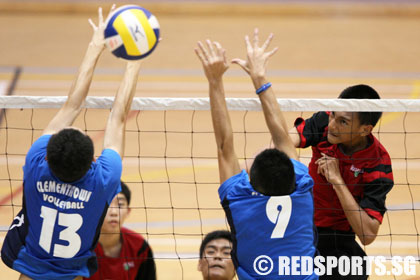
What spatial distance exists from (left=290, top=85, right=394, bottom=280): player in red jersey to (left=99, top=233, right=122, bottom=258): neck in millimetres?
1555

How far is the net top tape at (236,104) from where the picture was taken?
169 inches

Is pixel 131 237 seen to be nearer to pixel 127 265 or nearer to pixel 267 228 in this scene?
pixel 127 265

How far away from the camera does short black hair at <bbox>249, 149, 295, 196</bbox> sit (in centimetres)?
347

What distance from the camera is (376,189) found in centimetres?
421

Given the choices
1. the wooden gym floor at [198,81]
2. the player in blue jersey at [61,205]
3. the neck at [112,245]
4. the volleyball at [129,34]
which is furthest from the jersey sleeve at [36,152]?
the wooden gym floor at [198,81]

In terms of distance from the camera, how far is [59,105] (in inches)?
169

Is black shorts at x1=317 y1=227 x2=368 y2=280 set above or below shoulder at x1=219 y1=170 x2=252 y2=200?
below

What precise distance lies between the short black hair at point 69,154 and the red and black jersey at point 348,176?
1.65 m

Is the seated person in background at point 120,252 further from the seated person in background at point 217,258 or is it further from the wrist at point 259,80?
the wrist at point 259,80

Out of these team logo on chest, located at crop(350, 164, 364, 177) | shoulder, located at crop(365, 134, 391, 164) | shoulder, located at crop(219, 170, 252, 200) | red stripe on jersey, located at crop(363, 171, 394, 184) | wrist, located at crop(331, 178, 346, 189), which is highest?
shoulder, located at crop(365, 134, 391, 164)

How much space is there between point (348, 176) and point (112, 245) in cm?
190

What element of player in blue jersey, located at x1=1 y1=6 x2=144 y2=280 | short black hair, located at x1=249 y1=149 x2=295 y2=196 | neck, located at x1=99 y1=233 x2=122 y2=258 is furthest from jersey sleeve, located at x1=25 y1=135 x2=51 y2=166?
neck, located at x1=99 y1=233 x2=122 y2=258

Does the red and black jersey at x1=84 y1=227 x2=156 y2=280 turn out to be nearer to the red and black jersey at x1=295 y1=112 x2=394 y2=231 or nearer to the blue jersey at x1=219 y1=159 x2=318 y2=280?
the red and black jersey at x1=295 y1=112 x2=394 y2=231

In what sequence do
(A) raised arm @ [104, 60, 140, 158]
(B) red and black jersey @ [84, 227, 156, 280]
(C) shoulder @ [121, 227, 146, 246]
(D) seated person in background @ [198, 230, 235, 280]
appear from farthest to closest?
1. (C) shoulder @ [121, 227, 146, 246]
2. (B) red and black jersey @ [84, 227, 156, 280]
3. (D) seated person in background @ [198, 230, 235, 280]
4. (A) raised arm @ [104, 60, 140, 158]
